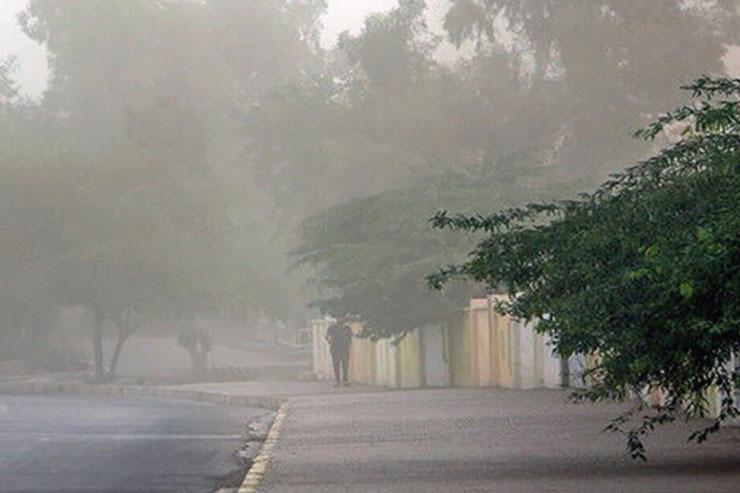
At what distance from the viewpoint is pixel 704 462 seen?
17.8 metres

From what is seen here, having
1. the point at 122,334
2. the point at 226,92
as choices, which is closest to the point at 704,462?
the point at 122,334

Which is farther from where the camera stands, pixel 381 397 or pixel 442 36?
pixel 442 36

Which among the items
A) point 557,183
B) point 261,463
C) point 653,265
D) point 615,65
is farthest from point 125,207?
point 653,265

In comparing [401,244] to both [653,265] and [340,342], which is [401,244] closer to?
[340,342]

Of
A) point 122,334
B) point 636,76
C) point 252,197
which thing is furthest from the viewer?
point 252,197

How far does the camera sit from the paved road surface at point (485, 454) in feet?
53.7

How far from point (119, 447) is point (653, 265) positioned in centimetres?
1378

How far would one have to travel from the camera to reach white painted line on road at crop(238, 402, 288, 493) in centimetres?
1707

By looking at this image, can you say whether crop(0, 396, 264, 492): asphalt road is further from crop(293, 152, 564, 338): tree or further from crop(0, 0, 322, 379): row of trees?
crop(0, 0, 322, 379): row of trees

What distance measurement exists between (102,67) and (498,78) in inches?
1070

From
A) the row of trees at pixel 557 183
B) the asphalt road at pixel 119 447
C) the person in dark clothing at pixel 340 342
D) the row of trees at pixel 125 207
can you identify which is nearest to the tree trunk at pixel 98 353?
the row of trees at pixel 125 207

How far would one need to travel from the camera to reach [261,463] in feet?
64.9

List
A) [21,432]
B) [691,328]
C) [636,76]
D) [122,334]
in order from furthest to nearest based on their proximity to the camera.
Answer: [122,334], [636,76], [21,432], [691,328]

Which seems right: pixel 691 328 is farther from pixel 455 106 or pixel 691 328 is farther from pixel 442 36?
pixel 442 36
